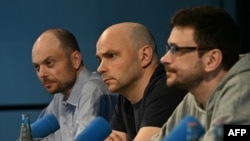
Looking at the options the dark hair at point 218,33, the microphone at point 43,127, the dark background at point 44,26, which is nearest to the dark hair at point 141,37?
the microphone at point 43,127

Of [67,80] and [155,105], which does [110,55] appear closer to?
[155,105]

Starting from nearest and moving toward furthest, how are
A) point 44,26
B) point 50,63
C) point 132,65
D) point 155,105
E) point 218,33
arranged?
point 218,33
point 155,105
point 132,65
point 50,63
point 44,26

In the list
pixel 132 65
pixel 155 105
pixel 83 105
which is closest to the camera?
pixel 155 105

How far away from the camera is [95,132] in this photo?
6.07ft

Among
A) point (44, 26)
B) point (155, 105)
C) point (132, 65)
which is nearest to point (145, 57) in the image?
point (132, 65)

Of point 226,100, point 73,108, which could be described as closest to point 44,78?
point 73,108

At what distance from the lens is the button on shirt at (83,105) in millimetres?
2633

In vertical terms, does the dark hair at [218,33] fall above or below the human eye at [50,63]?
above

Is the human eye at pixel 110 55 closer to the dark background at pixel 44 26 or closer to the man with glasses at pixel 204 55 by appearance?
the man with glasses at pixel 204 55

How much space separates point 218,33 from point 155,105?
1.62 ft

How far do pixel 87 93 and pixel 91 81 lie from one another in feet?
0.28

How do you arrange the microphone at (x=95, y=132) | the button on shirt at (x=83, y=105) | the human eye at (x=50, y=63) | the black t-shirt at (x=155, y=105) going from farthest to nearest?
the human eye at (x=50, y=63)
the button on shirt at (x=83, y=105)
the black t-shirt at (x=155, y=105)
the microphone at (x=95, y=132)

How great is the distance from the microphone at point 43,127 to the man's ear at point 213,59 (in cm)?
74

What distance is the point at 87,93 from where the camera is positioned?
2688mm
